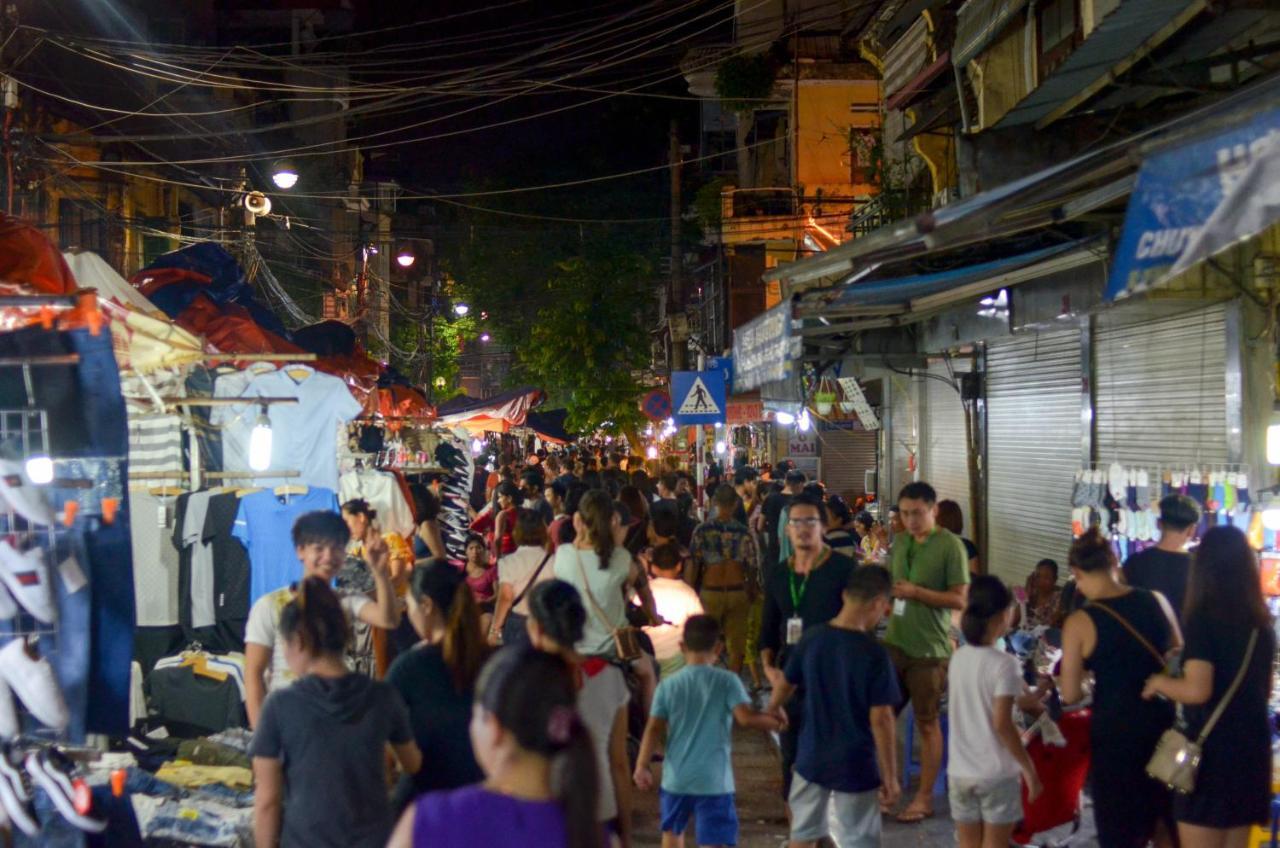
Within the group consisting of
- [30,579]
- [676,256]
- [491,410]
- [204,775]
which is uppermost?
[676,256]

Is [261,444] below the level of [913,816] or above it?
above

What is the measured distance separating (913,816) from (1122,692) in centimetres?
269

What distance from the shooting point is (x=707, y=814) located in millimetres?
5855

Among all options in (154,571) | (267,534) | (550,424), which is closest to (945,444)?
(267,534)

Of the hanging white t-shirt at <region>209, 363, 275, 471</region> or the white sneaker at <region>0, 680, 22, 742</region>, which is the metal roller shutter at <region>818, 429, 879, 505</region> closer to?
the hanging white t-shirt at <region>209, 363, 275, 471</region>

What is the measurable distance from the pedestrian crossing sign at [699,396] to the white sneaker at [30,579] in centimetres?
1265

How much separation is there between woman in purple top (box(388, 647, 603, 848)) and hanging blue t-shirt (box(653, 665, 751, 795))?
3082 millimetres

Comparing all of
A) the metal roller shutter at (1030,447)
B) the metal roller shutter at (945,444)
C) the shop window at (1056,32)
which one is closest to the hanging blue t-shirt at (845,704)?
the shop window at (1056,32)

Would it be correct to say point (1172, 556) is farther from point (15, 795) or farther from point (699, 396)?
point (699, 396)

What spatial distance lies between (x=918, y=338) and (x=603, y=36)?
608 cm

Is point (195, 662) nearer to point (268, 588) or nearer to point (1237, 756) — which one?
point (268, 588)

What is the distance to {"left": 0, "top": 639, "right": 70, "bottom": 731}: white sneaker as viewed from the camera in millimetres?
4660

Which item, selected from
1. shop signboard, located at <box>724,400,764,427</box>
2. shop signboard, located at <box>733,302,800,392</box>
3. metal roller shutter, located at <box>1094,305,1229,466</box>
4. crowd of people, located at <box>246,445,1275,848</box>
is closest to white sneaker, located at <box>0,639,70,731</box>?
crowd of people, located at <box>246,445,1275,848</box>

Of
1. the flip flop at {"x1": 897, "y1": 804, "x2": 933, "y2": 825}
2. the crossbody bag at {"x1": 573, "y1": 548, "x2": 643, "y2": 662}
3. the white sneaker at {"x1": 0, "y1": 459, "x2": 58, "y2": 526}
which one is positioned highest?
the white sneaker at {"x1": 0, "y1": 459, "x2": 58, "y2": 526}
